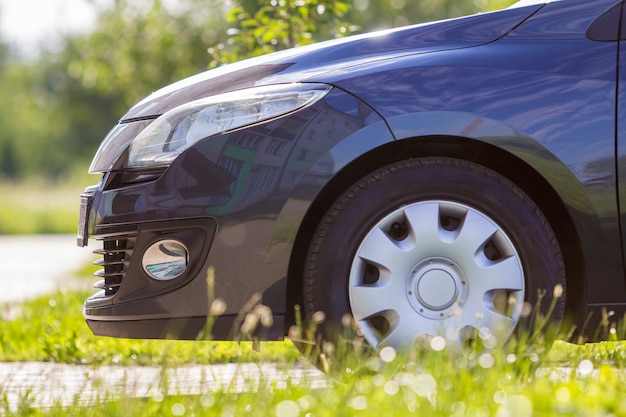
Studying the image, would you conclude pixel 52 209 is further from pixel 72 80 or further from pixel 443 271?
pixel 443 271

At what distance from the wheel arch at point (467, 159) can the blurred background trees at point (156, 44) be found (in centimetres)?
281

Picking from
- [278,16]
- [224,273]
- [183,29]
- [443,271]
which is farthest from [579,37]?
[183,29]

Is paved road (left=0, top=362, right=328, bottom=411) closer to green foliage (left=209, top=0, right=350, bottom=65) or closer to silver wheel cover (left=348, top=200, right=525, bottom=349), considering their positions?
silver wheel cover (left=348, top=200, right=525, bottom=349)

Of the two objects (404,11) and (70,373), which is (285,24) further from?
(404,11)

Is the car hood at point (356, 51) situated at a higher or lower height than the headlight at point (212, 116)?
higher

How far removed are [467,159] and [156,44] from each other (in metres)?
11.9

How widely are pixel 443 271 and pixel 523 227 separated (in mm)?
327

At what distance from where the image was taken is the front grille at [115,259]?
347 cm

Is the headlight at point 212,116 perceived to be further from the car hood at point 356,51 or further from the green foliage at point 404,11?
the green foliage at point 404,11

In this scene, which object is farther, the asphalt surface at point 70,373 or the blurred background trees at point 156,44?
the blurred background trees at point 156,44

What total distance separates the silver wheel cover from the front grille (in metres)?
0.82

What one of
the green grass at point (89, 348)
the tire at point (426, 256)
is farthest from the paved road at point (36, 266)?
the tire at point (426, 256)

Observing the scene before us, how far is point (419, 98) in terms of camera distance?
3.35 m

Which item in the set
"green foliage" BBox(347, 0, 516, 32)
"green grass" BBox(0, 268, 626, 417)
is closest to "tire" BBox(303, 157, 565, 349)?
"green grass" BBox(0, 268, 626, 417)
